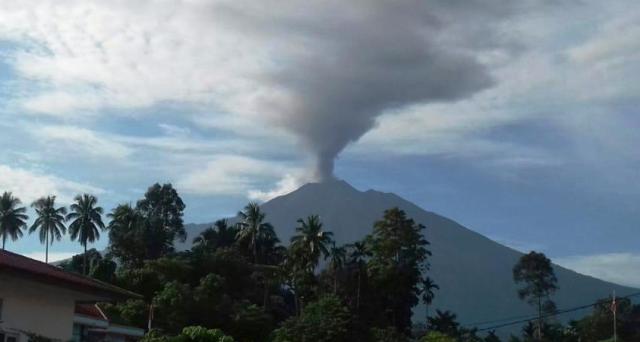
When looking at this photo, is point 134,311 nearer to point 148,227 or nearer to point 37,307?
point 148,227

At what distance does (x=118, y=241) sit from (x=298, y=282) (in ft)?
62.5

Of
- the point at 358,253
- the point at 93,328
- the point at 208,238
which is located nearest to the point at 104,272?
the point at 208,238

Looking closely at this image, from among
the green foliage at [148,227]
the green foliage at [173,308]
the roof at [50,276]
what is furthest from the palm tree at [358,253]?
the roof at [50,276]

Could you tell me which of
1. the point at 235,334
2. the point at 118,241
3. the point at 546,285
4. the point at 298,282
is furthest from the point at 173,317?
the point at 546,285

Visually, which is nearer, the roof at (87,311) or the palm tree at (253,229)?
the roof at (87,311)

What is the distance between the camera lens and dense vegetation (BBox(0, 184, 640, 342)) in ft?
214

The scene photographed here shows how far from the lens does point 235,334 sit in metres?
64.2

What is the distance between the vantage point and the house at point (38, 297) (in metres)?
19.2

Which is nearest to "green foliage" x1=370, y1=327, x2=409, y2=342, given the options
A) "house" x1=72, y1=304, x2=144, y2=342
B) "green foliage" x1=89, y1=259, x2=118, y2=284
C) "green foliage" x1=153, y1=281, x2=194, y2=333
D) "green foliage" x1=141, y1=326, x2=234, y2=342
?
"green foliage" x1=153, y1=281, x2=194, y2=333

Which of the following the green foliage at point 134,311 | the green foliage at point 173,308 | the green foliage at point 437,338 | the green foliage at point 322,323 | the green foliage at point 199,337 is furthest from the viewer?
the green foliage at point 322,323

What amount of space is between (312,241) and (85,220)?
2421 centimetres

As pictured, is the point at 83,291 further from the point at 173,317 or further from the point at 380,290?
the point at 380,290

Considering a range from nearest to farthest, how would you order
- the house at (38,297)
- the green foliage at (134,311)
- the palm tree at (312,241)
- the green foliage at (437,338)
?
the house at (38,297)
the green foliage at (134,311)
the green foliage at (437,338)
the palm tree at (312,241)

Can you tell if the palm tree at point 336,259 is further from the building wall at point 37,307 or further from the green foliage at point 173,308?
the building wall at point 37,307
